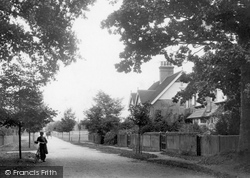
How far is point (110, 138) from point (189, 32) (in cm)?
2718

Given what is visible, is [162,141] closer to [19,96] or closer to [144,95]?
[19,96]

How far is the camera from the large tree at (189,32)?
44.2 ft

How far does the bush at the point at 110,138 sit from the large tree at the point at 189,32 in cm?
2426

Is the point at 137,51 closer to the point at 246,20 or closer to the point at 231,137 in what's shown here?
the point at 246,20

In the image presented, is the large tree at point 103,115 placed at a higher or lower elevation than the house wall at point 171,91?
lower

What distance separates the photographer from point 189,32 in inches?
608

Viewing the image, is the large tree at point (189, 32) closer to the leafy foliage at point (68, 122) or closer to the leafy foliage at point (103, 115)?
the leafy foliage at point (103, 115)

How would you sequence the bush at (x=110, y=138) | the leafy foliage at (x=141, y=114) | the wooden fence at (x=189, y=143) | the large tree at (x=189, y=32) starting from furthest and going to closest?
1. the bush at (x=110, y=138)
2. the leafy foliage at (x=141, y=114)
3. the wooden fence at (x=189, y=143)
4. the large tree at (x=189, y=32)

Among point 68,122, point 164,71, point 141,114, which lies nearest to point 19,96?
point 141,114

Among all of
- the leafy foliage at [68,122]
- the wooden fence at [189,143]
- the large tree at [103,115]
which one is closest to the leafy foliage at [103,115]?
the large tree at [103,115]

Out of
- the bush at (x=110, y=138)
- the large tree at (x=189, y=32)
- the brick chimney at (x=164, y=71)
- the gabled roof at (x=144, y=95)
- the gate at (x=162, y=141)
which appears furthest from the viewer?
the brick chimney at (x=164, y=71)

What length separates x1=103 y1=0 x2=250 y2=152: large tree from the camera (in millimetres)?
13484

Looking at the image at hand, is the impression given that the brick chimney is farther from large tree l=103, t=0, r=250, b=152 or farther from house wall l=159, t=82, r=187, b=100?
large tree l=103, t=0, r=250, b=152

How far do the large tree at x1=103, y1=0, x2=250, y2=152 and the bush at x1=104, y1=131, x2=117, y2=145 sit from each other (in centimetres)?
2426
